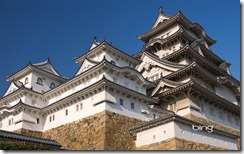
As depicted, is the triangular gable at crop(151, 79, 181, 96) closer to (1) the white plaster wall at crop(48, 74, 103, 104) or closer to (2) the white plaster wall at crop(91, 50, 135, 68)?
(2) the white plaster wall at crop(91, 50, 135, 68)

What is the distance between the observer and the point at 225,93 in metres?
30.5

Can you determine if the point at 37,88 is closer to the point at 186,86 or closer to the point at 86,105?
the point at 86,105

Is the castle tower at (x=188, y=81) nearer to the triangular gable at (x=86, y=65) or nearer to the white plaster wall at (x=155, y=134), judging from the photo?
the white plaster wall at (x=155, y=134)

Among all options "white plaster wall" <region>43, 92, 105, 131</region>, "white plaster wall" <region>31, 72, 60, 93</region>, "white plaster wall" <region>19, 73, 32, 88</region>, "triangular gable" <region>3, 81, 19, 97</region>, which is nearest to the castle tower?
"white plaster wall" <region>43, 92, 105, 131</region>

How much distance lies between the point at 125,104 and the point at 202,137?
618 centimetres

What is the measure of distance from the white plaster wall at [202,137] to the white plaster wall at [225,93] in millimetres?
11393

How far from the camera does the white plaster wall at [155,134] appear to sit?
51.1 ft

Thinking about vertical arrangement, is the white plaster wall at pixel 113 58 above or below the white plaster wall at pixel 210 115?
above

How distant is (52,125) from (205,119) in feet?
43.1

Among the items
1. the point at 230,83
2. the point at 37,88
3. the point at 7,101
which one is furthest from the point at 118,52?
the point at 230,83

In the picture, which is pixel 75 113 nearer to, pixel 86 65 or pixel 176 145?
pixel 86 65

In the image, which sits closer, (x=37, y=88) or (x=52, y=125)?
(x=52, y=125)

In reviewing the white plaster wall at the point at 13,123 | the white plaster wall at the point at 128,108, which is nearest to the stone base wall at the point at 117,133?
the white plaster wall at the point at 128,108

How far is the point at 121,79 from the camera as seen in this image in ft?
72.3
